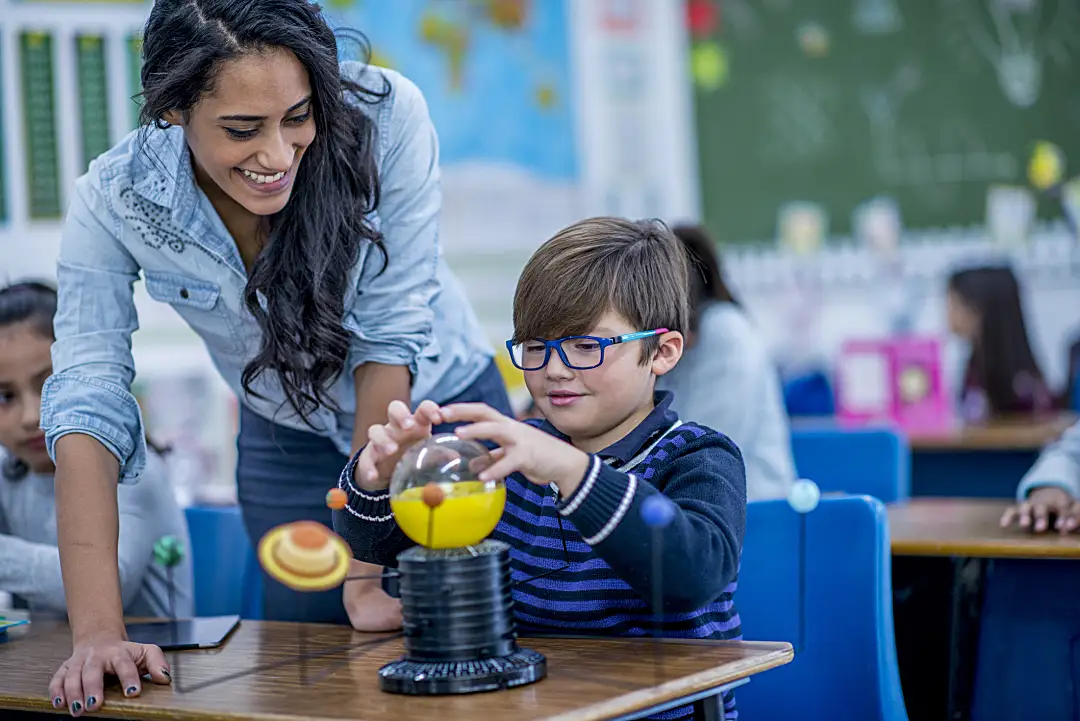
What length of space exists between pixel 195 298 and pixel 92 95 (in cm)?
228

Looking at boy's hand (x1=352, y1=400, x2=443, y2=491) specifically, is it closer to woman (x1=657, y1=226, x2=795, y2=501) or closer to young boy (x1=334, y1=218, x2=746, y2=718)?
young boy (x1=334, y1=218, x2=746, y2=718)

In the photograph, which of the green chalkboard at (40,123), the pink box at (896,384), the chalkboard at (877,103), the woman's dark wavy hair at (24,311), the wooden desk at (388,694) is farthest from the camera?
the chalkboard at (877,103)

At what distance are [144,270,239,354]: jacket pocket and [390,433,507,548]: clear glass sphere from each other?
0.62 meters

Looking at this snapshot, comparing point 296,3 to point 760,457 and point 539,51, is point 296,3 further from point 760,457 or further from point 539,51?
point 539,51

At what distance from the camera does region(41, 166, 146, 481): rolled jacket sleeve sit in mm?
1779

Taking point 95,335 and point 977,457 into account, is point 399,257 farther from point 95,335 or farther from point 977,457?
point 977,457

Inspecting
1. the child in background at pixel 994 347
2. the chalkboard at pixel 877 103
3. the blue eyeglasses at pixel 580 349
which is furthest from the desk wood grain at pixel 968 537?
the chalkboard at pixel 877 103

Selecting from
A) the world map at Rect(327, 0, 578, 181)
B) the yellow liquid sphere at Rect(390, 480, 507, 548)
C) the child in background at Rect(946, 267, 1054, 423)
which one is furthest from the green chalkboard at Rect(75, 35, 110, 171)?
the child in background at Rect(946, 267, 1054, 423)

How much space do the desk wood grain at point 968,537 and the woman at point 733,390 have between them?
0.42m

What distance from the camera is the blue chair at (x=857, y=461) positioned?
3.10m

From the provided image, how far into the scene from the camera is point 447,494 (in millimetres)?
1353

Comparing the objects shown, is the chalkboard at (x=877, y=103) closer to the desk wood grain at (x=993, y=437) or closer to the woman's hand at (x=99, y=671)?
the desk wood grain at (x=993, y=437)

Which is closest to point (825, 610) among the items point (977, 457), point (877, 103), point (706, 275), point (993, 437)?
point (706, 275)

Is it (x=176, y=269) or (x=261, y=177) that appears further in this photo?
(x=176, y=269)
